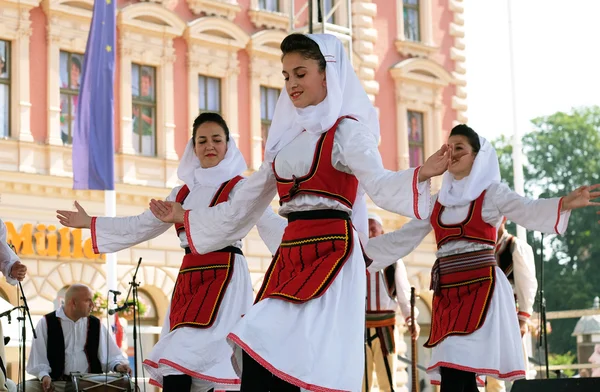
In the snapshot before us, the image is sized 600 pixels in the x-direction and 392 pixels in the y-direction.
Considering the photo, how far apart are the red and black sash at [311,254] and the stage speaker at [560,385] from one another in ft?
3.81

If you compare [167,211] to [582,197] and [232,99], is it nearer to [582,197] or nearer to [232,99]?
[582,197]

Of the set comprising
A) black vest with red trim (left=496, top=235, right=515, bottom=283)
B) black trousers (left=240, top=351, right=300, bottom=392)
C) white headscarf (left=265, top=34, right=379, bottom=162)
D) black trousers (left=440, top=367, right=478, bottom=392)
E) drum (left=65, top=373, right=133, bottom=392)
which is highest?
white headscarf (left=265, top=34, right=379, bottom=162)

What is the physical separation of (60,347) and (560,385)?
5771 mm

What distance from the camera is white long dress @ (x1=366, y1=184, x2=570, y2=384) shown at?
7.09m

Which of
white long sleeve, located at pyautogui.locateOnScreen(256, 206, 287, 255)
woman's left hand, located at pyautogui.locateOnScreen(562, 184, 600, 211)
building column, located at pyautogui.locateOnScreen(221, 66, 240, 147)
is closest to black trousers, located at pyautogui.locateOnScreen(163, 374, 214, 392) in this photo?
white long sleeve, located at pyautogui.locateOnScreen(256, 206, 287, 255)

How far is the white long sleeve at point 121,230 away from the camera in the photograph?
271 inches

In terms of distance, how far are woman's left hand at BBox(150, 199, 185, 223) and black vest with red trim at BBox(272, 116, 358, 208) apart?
3.10 ft

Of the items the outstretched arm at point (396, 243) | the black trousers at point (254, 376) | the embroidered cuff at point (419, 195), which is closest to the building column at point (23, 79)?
the outstretched arm at point (396, 243)

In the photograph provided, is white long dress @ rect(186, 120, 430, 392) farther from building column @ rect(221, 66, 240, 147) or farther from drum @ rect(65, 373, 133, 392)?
building column @ rect(221, 66, 240, 147)

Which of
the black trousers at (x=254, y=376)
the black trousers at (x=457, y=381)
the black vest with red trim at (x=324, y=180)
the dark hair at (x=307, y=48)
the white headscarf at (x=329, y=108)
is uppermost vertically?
the dark hair at (x=307, y=48)

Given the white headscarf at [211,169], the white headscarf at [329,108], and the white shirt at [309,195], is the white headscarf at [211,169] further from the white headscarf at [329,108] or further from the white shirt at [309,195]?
the white headscarf at [329,108]

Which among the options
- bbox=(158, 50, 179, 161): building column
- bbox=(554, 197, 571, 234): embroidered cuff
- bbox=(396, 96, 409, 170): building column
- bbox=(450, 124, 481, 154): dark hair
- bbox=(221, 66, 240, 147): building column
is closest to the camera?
bbox=(554, 197, 571, 234): embroidered cuff

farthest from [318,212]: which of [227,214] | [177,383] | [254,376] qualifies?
[177,383]

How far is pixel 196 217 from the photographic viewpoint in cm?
615
